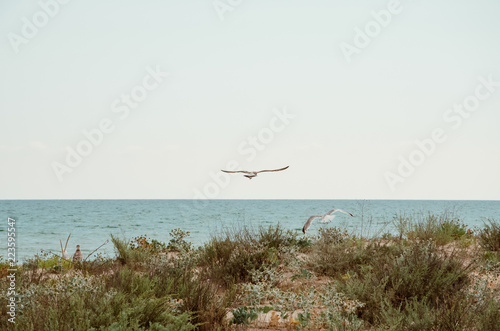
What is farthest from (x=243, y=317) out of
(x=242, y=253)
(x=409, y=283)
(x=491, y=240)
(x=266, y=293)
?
(x=491, y=240)

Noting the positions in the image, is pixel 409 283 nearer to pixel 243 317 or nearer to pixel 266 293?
pixel 266 293

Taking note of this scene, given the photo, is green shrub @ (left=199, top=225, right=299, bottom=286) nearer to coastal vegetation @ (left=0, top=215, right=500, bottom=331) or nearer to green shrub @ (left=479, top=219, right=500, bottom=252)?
coastal vegetation @ (left=0, top=215, right=500, bottom=331)

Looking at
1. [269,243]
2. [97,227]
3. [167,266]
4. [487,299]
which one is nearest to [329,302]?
[487,299]

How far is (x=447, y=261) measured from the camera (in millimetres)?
5539

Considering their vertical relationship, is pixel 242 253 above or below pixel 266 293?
above

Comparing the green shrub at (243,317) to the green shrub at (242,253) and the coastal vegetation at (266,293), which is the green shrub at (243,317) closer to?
the coastal vegetation at (266,293)

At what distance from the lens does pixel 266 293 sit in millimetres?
5746

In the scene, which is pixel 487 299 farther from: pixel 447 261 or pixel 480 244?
pixel 480 244

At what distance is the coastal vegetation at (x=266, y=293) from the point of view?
3.93 metres

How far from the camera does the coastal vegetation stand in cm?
393

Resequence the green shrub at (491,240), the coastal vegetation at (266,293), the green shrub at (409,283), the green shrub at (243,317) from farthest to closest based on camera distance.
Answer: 1. the green shrub at (491,240)
2. the green shrub at (409,283)
3. the green shrub at (243,317)
4. the coastal vegetation at (266,293)

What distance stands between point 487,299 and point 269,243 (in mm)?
4445

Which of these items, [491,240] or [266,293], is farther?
[491,240]

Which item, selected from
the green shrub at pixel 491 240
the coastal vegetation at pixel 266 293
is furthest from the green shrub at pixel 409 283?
the green shrub at pixel 491 240
